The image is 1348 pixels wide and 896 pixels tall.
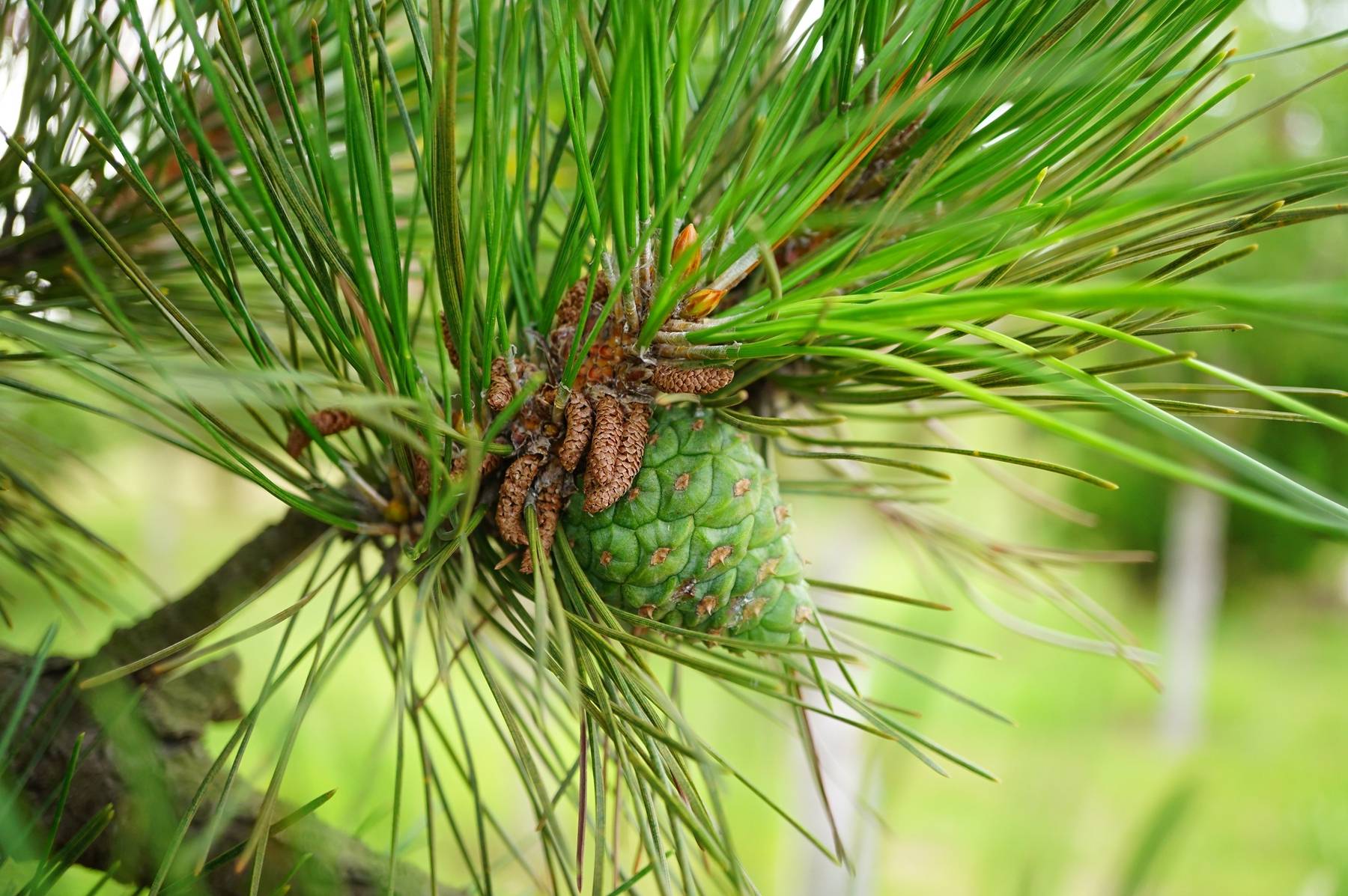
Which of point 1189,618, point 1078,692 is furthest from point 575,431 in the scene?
point 1189,618

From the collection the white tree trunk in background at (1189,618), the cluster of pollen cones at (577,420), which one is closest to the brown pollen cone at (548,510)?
the cluster of pollen cones at (577,420)

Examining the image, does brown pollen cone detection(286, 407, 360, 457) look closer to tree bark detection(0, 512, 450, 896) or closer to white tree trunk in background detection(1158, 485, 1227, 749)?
Result: tree bark detection(0, 512, 450, 896)

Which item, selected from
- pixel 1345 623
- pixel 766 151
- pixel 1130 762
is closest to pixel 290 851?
pixel 766 151

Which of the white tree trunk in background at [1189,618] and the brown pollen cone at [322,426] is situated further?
the white tree trunk in background at [1189,618]

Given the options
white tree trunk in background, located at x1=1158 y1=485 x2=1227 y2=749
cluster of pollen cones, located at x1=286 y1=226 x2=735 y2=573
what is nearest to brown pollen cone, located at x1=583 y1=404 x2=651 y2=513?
cluster of pollen cones, located at x1=286 y1=226 x2=735 y2=573

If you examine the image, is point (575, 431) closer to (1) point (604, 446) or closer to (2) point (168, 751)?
(1) point (604, 446)

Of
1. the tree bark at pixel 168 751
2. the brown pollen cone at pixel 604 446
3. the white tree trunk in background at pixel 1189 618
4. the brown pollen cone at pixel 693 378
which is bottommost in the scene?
the white tree trunk in background at pixel 1189 618

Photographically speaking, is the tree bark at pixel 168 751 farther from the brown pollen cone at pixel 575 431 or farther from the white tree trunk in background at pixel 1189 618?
the white tree trunk in background at pixel 1189 618
